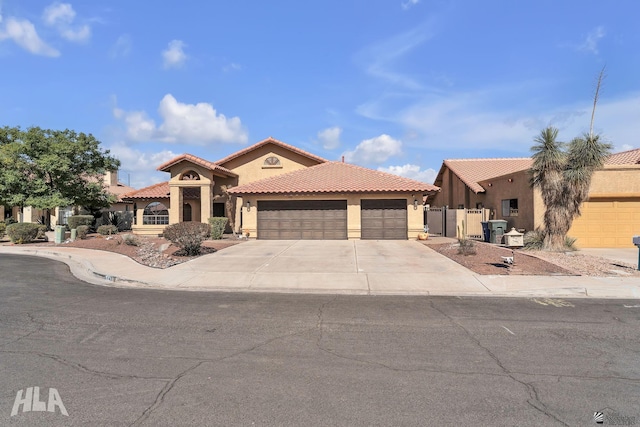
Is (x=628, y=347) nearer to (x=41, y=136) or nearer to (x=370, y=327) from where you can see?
(x=370, y=327)

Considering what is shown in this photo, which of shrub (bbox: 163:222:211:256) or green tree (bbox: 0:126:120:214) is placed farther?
green tree (bbox: 0:126:120:214)

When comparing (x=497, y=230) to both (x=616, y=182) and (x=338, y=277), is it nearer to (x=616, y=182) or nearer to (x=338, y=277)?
(x=616, y=182)

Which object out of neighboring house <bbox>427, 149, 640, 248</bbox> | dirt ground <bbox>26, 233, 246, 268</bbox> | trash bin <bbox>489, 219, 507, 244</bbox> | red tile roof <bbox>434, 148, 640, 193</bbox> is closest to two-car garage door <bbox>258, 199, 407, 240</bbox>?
dirt ground <bbox>26, 233, 246, 268</bbox>

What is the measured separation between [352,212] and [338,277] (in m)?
12.2

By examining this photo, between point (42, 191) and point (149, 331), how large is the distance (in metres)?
23.7

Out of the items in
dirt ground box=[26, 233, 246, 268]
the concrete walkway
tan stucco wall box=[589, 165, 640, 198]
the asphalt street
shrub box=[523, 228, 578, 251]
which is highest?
tan stucco wall box=[589, 165, 640, 198]

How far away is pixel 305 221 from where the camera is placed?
23.6 m

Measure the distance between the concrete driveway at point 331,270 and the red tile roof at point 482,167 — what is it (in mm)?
14598

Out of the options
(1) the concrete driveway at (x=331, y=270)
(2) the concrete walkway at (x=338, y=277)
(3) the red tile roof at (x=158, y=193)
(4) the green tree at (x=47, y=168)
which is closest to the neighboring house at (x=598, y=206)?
(1) the concrete driveway at (x=331, y=270)

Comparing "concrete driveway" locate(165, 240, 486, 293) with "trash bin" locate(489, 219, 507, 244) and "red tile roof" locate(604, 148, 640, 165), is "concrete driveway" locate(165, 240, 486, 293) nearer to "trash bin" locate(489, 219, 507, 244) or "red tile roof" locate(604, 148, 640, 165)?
"trash bin" locate(489, 219, 507, 244)

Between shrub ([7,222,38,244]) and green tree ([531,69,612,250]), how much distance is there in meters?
26.6

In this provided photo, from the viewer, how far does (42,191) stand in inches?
975

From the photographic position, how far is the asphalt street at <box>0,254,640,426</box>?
3.77 m

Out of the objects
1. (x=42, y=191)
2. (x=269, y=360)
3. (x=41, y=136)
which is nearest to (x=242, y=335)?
(x=269, y=360)
